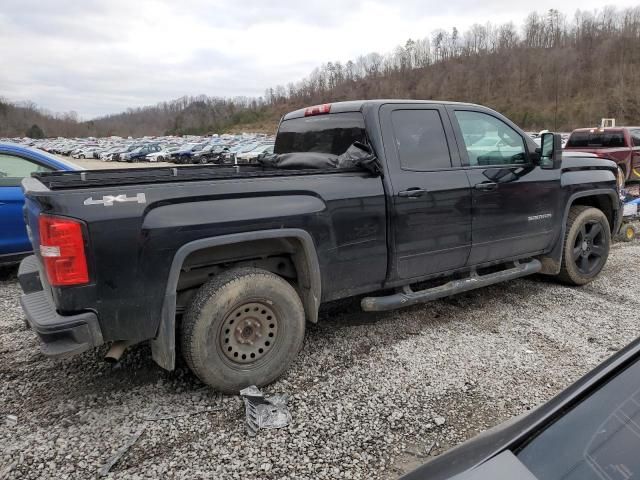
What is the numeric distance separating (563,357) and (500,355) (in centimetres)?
48

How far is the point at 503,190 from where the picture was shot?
4312 millimetres

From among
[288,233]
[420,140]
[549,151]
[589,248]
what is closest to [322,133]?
[420,140]

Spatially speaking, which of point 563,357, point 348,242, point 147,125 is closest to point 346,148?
point 348,242

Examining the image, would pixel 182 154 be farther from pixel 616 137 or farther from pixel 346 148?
pixel 346 148

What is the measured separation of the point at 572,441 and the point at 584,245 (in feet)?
14.7

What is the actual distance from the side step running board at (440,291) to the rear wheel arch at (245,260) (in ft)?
1.73

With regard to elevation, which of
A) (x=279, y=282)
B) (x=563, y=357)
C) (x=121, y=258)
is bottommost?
(x=563, y=357)

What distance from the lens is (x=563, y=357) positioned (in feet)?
12.1

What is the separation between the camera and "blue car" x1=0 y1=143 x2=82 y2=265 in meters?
5.45

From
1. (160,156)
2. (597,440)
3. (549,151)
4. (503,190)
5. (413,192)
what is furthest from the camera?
(160,156)

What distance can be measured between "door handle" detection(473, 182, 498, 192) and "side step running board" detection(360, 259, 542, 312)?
2.52 ft

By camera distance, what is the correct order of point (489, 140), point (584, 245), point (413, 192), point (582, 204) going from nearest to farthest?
point (413, 192)
point (489, 140)
point (584, 245)
point (582, 204)

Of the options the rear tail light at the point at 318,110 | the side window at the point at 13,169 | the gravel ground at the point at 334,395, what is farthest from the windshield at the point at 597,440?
the side window at the point at 13,169

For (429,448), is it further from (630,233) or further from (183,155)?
(183,155)
